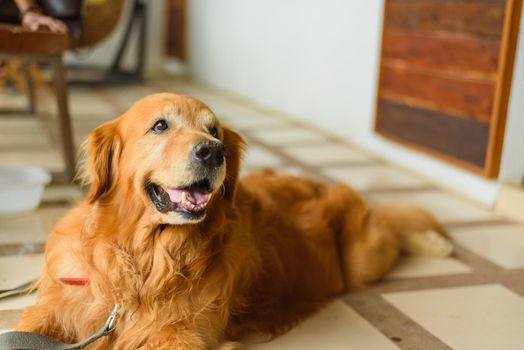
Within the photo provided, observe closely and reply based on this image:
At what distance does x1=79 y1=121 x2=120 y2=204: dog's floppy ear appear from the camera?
1.78m

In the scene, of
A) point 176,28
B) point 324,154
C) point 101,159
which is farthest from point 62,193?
point 176,28

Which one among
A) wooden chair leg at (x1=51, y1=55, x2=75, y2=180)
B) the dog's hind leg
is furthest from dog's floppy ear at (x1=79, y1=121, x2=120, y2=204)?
wooden chair leg at (x1=51, y1=55, x2=75, y2=180)

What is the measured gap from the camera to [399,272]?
2541 millimetres

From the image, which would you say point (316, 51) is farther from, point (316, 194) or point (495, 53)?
point (316, 194)

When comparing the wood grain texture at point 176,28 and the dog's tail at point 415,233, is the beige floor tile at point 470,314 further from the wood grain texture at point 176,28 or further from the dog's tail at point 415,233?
the wood grain texture at point 176,28

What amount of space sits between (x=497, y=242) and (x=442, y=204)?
1.96 feet

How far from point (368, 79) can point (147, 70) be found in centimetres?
579

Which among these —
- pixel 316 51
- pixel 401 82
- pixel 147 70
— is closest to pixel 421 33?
pixel 401 82

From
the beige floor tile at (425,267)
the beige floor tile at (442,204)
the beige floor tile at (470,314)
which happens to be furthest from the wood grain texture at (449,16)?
the beige floor tile at (470,314)

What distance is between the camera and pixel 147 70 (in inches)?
389

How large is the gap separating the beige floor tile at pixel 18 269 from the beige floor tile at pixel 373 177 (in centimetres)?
187

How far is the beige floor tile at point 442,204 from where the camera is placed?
3.30m

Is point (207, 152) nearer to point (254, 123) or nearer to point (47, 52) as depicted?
point (47, 52)

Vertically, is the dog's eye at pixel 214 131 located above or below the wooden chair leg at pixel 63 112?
above
